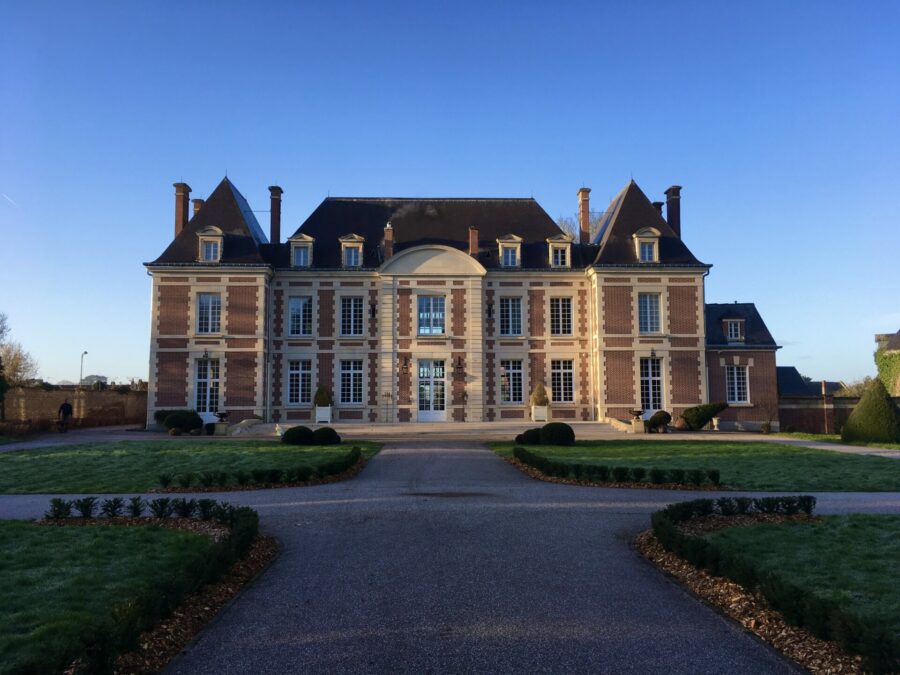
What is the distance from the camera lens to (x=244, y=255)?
29234 millimetres

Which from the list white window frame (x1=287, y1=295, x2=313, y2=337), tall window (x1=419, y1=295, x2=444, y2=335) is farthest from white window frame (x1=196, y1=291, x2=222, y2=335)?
tall window (x1=419, y1=295, x2=444, y2=335)

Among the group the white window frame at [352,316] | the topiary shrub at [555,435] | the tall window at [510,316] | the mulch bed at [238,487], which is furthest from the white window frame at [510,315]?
the mulch bed at [238,487]

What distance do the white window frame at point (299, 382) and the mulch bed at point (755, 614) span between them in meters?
23.5

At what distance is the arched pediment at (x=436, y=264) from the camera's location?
30.1m

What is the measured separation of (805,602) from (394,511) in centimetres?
581

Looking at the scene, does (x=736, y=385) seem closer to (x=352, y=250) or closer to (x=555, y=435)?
(x=555, y=435)

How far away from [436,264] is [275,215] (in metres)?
8.10

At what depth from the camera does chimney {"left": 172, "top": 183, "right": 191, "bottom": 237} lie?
31.0 m

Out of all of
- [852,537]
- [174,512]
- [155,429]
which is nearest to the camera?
[852,537]

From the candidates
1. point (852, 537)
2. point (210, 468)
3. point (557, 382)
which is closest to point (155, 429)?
point (210, 468)

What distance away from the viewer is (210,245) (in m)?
29.2

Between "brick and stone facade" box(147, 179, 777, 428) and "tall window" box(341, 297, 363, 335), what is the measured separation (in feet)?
0.20

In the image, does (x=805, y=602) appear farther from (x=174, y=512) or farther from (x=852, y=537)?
(x=174, y=512)

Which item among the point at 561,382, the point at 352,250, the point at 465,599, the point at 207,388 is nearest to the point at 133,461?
the point at 465,599
